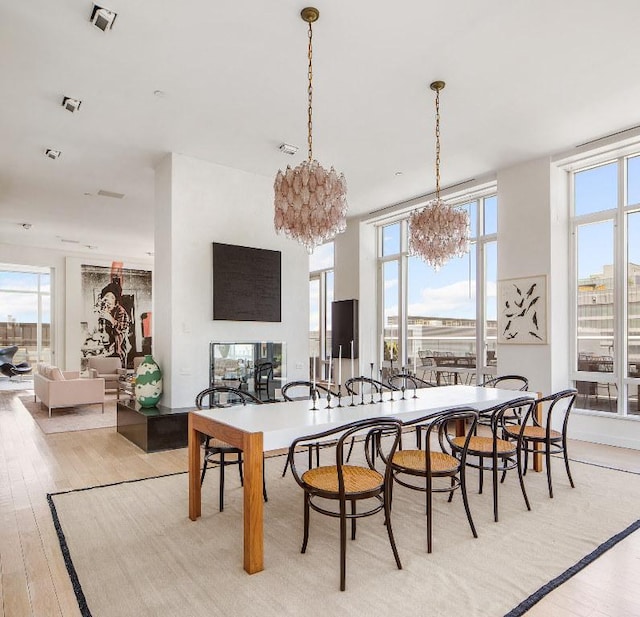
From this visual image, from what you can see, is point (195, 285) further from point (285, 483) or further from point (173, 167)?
point (285, 483)

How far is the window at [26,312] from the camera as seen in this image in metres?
11.6

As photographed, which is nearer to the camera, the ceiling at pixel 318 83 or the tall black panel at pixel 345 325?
the ceiling at pixel 318 83

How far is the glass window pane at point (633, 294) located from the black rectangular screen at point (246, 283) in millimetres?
4408

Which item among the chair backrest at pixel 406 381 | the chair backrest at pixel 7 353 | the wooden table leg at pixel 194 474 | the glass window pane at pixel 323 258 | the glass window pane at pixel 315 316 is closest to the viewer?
the wooden table leg at pixel 194 474

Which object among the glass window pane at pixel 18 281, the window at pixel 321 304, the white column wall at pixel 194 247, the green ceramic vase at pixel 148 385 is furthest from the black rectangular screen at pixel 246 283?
the glass window pane at pixel 18 281

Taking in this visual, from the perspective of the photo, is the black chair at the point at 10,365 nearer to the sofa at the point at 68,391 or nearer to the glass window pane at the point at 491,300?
the sofa at the point at 68,391

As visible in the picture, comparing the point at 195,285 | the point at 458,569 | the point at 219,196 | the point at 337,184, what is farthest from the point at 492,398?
the point at 219,196

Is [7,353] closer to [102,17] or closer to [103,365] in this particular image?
[103,365]

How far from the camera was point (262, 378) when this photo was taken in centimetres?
647

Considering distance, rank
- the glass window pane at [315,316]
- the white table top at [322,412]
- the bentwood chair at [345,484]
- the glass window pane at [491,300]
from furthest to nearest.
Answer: the glass window pane at [315,316], the glass window pane at [491,300], the white table top at [322,412], the bentwood chair at [345,484]

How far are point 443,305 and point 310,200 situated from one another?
4991 millimetres

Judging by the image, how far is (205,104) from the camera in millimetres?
4633

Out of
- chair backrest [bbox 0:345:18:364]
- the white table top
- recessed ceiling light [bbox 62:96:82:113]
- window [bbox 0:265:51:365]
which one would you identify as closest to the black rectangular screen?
recessed ceiling light [bbox 62:96:82:113]

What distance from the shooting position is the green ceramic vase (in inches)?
219
